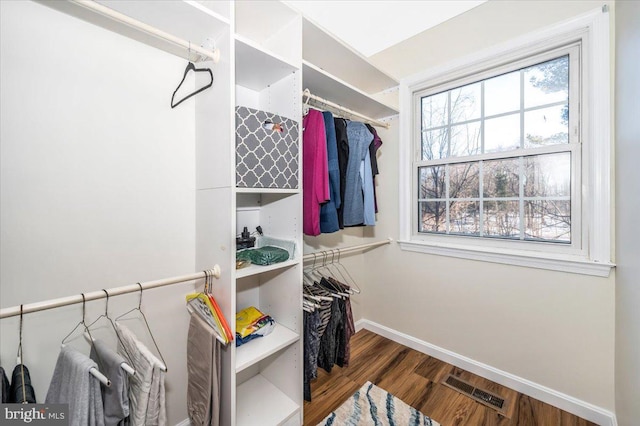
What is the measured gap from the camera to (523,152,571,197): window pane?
159 centimetres

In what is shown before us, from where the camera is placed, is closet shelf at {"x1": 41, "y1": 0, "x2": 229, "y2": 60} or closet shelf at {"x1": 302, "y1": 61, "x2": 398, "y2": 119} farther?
closet shelf at {"x1": 302, "y1": 61, "x2": 398, "y2": 119}

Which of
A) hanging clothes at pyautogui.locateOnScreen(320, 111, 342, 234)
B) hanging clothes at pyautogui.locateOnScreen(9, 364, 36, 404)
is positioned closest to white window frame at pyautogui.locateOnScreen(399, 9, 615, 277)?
hanging clothes at pyautogui.locateOnScreen(320, 111, 342, 234)

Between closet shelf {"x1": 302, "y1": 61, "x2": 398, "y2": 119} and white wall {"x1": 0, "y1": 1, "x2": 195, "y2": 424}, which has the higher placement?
closet shelf {"x1": 302, "y1": 61, "x2": 398, "y2": 119}

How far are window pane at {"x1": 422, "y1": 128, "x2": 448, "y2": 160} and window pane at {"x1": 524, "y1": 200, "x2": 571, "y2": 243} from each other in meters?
0.71

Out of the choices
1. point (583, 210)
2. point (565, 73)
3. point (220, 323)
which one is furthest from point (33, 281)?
point (565, 73)

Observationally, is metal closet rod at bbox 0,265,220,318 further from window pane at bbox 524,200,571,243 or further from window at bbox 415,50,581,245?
window pane at bbox 524,200,571,243

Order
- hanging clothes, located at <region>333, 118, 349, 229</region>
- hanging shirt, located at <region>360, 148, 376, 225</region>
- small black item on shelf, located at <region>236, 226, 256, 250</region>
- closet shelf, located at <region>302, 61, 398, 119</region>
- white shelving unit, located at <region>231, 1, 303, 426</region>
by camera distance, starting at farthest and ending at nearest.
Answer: hanging shirt, located at <region>360, 148, 376, 225</region>, hanging clothes, located at <region>333, 118, 349, 229</region>, closet shelf, located at <region>302, 61, 398, 119</region>, small black item on shelf, located at <region>236, 226, 256, 250</region>, white shelving unit, located at <region>231, 1, 303, 426</region>

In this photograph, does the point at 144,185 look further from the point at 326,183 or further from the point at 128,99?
the point at 326,183

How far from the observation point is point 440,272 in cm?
205

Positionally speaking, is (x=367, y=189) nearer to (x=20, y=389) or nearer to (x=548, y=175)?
(x=548, y=175)

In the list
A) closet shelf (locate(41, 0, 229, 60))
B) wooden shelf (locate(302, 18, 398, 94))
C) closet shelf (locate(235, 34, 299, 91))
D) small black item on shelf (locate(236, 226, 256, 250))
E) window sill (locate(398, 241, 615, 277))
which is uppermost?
wooden shelf (locate(302, 18, 398, 94))

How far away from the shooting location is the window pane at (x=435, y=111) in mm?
2098

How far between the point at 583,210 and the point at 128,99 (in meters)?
2.50

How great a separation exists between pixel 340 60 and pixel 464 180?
4.24 ft
